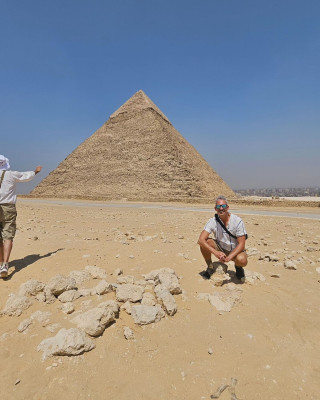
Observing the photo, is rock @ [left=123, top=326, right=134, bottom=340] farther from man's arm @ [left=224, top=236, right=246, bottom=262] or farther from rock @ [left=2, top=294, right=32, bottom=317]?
man's arm @ [left=224, top=236, right=246, bottom=262]

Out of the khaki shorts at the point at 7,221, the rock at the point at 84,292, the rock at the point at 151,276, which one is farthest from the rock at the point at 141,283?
the khaki shorts at the point at 7,221

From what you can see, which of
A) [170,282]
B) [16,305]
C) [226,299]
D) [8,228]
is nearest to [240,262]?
[226,299]

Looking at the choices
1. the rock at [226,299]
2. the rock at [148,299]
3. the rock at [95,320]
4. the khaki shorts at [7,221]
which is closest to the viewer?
the rock at [95,320]

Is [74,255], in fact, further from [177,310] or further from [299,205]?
[299,205]

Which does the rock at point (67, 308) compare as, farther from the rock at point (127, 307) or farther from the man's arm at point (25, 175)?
the man's arm at point (25, 175)

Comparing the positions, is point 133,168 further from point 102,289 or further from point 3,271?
point 102,289

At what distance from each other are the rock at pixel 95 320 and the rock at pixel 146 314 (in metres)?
0.21

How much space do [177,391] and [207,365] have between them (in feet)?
1.03

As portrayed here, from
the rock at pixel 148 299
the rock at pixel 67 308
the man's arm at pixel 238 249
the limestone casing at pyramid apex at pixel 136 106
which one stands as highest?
the limestone casing at pyramid apex at pixel 136 106

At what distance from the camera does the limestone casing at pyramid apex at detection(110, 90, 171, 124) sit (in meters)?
59.5

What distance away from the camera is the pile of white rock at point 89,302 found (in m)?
1.81

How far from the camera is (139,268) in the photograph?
3430 mm

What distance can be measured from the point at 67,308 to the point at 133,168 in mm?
48309

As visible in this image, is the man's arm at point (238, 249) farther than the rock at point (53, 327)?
Yes
